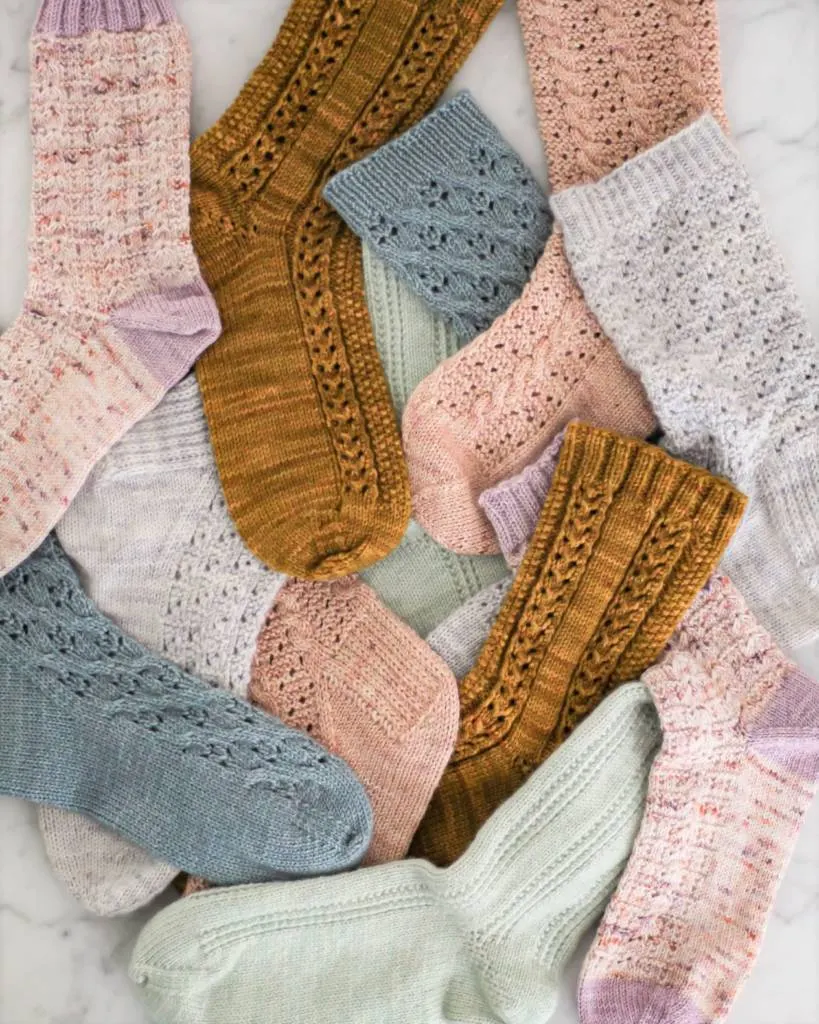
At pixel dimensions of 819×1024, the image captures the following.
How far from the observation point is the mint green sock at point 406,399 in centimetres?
140

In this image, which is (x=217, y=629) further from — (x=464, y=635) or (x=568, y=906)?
(x=568, y=906)

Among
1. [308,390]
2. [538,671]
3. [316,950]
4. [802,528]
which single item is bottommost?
[316,950]

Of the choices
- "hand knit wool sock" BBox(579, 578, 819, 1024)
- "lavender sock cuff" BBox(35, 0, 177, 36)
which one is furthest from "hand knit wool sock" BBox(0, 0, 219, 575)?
"hand knit wool sock" BBox(579, 578, 819, 1024)

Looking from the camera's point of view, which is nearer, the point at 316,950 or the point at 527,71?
the point at 316,950

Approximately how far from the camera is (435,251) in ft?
4.47

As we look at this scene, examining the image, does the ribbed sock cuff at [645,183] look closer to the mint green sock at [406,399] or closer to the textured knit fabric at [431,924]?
the mint green sock at [406,399]

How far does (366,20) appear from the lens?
4.52ft

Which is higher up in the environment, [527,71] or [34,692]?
[527,71]

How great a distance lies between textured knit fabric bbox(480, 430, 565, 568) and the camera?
4.38 ft

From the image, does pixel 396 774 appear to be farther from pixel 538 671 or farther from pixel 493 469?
pixel 493 469

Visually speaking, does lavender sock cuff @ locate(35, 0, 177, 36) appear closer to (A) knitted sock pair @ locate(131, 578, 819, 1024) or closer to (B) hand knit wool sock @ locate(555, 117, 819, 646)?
(B) hand knit wool sock @ locate(555, 117, 819, 646)

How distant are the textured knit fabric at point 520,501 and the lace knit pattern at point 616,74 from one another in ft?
1.18

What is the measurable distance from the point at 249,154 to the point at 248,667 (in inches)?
25.7

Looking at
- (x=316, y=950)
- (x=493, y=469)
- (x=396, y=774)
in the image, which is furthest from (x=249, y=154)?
(x=316, y=950)
